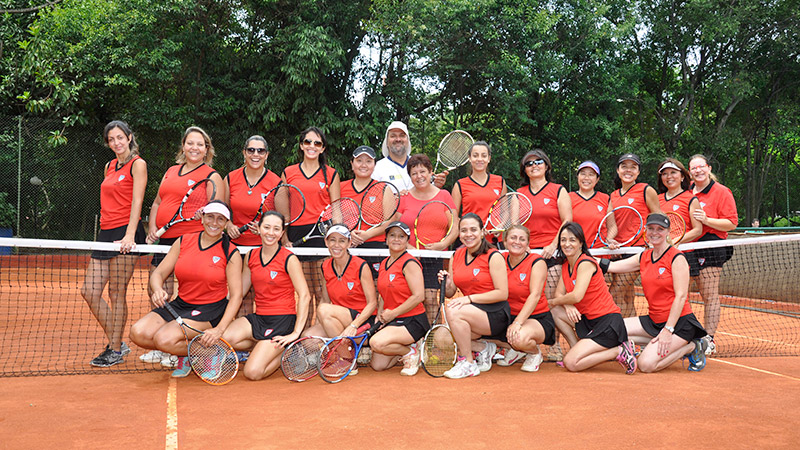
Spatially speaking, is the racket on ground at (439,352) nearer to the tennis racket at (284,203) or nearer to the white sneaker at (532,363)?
the white sneaker at (532,363)

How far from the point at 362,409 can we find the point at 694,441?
2.04 metres

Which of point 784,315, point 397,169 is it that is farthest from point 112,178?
point 784,315

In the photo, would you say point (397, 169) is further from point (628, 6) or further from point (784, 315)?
point (628, 6)

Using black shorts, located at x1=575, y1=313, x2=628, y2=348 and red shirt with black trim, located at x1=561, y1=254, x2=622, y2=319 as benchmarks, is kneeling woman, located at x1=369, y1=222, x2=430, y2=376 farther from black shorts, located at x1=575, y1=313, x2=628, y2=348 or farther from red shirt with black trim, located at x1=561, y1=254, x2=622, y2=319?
black shorts, located at x1=575, y1=313, x2=628, y2=348

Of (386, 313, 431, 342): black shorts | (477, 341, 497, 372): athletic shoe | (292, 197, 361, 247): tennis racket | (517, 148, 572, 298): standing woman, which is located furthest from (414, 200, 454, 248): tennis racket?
(477, 341, 497, 372): athletic shoe

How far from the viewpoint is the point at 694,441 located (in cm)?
351

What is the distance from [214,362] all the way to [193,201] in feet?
4.75

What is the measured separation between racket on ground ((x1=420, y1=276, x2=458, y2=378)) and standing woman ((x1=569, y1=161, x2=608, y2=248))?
5.46ft

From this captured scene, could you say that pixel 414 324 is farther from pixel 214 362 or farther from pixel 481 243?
pixel 214 362

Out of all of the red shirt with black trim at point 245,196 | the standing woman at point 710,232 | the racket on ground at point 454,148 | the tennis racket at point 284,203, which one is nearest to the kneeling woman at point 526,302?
the racket on ground at point 454,148

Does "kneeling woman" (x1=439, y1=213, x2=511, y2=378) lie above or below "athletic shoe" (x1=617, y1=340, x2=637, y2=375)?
above

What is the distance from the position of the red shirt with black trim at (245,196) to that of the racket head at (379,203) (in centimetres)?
89

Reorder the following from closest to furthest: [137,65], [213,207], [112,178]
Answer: [213,207]
[112,178]
[137,65]

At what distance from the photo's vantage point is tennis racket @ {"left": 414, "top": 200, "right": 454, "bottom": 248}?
5598 millimetres
